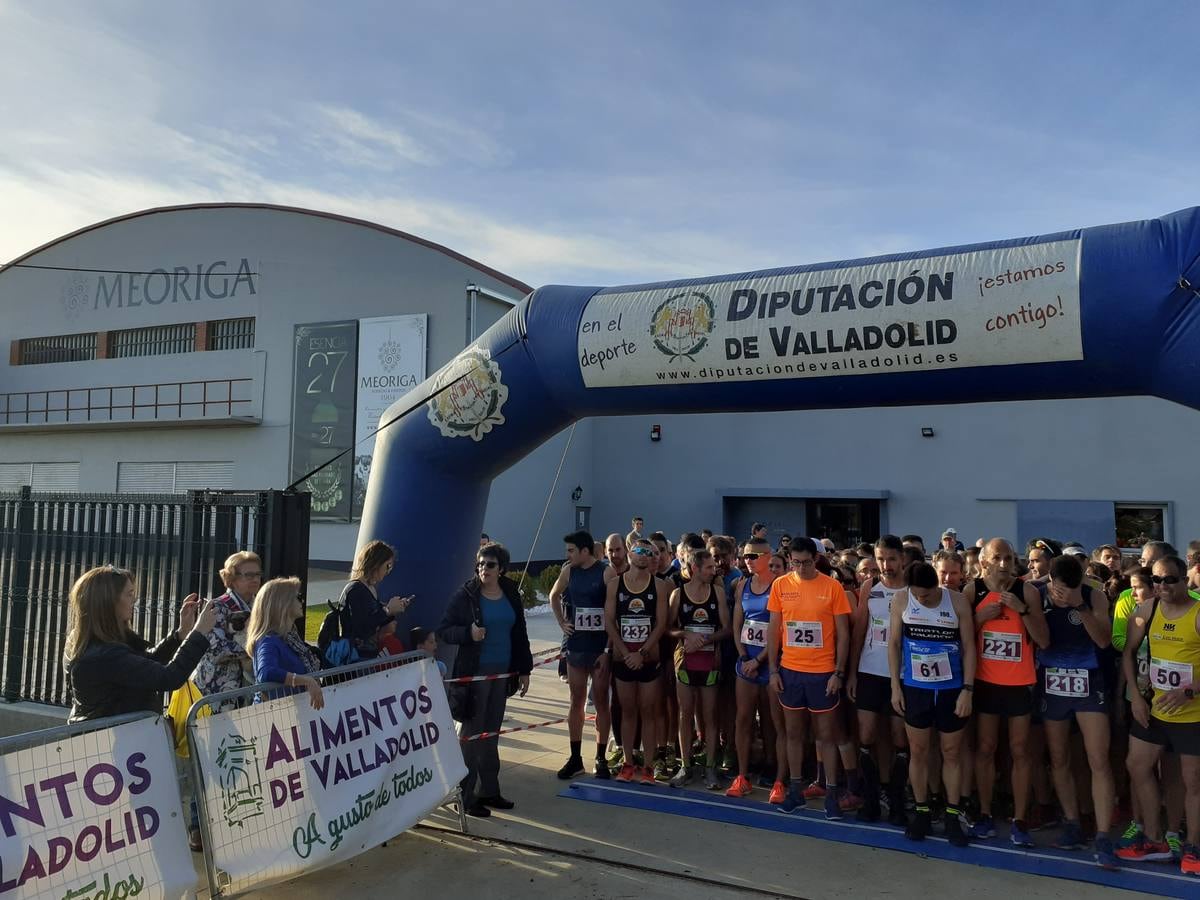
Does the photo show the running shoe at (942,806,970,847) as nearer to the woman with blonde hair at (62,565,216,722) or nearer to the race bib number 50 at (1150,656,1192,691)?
the race bib number 50 at (1150,656,1192,691)

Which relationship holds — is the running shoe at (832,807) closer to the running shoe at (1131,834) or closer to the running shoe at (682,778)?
the running shoe at (682,778)

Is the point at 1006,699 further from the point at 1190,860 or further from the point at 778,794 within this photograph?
the point at 778,794

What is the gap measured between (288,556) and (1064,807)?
5.22 metres

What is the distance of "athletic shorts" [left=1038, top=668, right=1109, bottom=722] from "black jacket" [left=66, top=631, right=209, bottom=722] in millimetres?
4760

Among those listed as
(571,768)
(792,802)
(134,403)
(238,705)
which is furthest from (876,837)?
(134,403)

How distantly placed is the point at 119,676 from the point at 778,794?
402cm

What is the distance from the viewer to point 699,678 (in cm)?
612

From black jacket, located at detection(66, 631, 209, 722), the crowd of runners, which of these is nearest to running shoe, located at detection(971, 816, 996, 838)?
the crowd of runners

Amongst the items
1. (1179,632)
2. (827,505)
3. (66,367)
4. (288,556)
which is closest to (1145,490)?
(827,505)

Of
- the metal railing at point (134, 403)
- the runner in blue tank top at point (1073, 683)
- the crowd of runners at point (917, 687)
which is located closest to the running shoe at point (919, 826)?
the crowd of runners at point (917, 687)

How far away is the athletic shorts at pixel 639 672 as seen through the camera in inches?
243

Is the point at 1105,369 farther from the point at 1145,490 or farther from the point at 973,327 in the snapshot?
the point at 1145,490

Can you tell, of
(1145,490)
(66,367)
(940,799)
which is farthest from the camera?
(66,367)

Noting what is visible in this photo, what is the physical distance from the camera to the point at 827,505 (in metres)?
19.6
